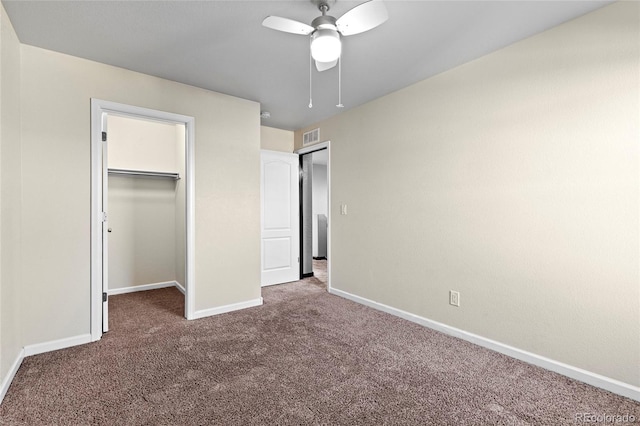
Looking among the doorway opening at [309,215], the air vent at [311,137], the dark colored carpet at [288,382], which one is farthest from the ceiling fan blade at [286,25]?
the air vent at [311,137]

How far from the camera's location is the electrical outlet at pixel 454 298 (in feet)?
9.04

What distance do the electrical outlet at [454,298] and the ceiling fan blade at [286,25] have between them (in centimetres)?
248

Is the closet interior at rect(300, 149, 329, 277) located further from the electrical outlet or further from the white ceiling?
the electrical outlet

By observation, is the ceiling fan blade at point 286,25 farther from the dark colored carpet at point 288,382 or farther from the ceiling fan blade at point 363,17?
the dark colored carpet at point 288,382

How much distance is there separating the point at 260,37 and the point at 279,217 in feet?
9.35

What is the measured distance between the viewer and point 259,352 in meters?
2.44

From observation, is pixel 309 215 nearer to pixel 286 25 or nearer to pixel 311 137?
pixel 311 137

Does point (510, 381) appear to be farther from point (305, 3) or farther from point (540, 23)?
point (305, 3)

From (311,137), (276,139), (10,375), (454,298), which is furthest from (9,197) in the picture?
(454,298)

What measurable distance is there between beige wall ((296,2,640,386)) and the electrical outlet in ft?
0.15

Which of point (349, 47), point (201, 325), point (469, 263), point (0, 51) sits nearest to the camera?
point (0, 51)

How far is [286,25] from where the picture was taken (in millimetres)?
1809

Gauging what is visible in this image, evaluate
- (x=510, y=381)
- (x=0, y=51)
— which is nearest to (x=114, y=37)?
(x=0, y=51)

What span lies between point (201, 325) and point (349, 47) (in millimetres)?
2928
